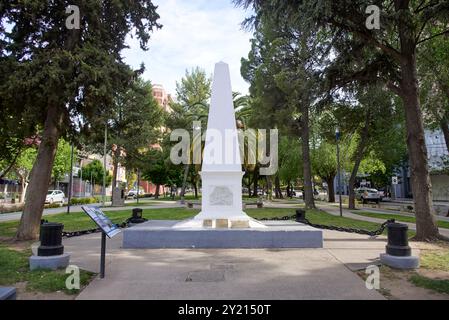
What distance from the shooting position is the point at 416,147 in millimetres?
12375

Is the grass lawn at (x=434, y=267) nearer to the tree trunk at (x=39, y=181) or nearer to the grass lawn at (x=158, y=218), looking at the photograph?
the grass lawn at (x=158, y=218)

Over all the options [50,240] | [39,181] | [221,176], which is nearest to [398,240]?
[221,176]

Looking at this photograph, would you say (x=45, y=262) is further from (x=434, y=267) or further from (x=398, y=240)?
(x=434, y=267)

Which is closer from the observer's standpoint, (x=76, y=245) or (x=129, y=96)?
(x=76, y=245)

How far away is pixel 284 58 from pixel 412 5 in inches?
504

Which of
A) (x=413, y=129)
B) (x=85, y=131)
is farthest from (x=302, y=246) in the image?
(x=85, y=131)

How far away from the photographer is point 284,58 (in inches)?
1062

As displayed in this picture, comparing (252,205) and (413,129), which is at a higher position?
(413,129)

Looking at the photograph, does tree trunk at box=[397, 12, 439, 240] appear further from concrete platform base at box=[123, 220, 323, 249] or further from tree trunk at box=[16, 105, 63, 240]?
tree trunk at box=[16, 105, 63, 240]

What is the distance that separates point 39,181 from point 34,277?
21.3 feet

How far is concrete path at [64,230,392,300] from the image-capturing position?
19.6ft

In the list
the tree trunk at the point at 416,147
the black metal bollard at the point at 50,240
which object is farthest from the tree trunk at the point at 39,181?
the tree trunk at the point at 416,147
